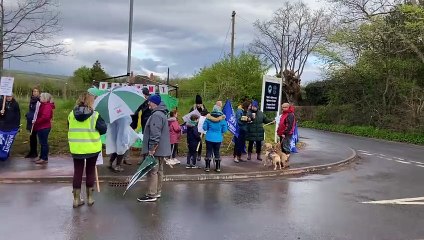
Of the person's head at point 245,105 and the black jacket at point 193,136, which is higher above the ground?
the person's head at point 245,105

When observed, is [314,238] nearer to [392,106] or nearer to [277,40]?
[392,106]

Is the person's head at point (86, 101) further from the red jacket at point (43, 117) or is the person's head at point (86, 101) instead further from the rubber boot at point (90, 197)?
the red jacket at point (43, 117)

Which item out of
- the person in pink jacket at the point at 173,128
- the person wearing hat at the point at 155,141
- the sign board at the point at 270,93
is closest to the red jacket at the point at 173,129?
the person in pink jacket at the point at 173,128

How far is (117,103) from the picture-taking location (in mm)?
9203

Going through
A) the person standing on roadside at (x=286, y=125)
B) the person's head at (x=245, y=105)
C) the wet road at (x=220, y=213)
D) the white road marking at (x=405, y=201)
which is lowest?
the wet road at (x=220, y=213)

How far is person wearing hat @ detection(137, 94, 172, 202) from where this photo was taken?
322 inches

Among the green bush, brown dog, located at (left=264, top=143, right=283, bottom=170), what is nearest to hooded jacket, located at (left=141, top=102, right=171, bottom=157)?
brown dog, located at (left=264, top=143, right=283, bottom=170)

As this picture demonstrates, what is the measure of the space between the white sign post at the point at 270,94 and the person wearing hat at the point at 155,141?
8.21m

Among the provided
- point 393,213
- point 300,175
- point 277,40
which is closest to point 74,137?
point 393,213

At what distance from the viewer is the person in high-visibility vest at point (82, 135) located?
7562mm

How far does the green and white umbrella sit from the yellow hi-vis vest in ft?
4.91

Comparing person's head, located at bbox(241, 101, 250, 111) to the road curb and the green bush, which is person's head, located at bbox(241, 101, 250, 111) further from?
the green bush

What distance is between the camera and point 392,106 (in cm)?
3216

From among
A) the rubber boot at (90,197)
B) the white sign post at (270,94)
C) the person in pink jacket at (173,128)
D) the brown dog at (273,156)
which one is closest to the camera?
the rubber boot at (90,197)
